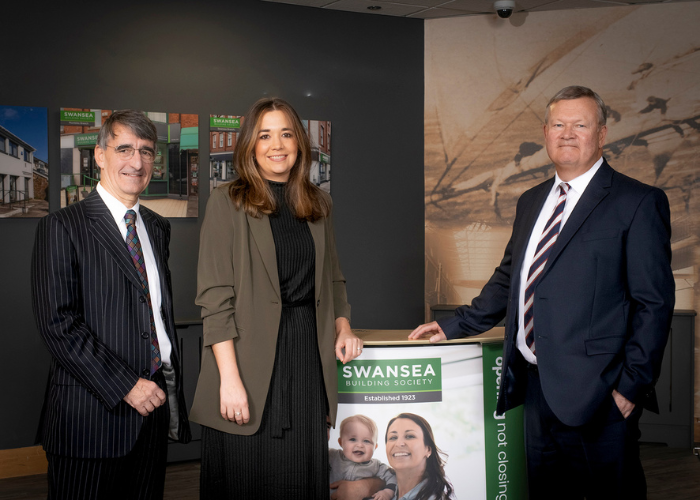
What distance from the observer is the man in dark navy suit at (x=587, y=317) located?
2010 mm

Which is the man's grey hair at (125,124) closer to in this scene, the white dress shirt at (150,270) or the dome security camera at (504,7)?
the white dress shirt at (150,270)

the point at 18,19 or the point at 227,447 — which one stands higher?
the point at 18,19

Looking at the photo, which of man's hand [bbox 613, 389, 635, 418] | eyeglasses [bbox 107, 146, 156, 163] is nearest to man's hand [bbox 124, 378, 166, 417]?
eyeglasses [bbox 107, 146, 156, 163]

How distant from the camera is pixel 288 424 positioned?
2.03 meters

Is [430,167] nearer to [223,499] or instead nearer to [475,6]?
[475,6]

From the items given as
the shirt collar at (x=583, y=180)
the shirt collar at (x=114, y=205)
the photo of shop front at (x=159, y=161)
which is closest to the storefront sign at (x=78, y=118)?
the photo of shop front at (x=159, y=161)

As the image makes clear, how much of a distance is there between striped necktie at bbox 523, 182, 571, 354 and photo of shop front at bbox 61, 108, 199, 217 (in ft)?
9.38

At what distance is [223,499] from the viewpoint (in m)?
2.00

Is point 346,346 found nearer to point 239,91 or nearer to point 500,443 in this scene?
point 500,443

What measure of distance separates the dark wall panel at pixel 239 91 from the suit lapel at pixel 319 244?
247 centimetres

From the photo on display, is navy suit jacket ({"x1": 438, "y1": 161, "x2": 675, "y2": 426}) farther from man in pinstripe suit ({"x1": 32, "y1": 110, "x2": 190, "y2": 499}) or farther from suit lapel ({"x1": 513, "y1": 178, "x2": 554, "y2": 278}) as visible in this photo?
man in pinstripe suit ({"x1": 32, "y1": 110, "x2": 190, "y2": 499})

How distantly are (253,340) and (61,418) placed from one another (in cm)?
60

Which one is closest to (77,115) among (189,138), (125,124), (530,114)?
(189,138)

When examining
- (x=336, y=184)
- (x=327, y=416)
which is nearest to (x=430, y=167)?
(x=336, y=184)
